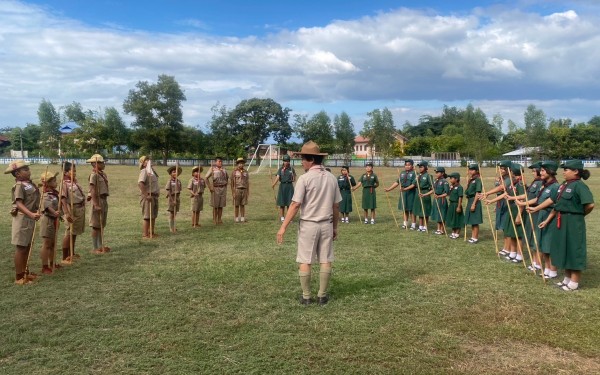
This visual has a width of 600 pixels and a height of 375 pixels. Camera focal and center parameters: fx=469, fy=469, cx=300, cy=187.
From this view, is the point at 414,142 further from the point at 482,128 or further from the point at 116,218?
the point at 116,218

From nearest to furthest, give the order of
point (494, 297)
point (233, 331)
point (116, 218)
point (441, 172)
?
point (233, 331) → point (494, 297) → point (441, 172) → point (116, 218)

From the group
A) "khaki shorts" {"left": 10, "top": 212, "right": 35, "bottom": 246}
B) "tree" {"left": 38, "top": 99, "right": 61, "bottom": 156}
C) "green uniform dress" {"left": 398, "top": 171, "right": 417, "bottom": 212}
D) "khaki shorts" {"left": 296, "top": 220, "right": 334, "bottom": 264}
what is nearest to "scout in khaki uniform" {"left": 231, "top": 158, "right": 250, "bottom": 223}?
"green uniform dress" {"left": 398, "top": 171, "right": 417, "bottom": 212}

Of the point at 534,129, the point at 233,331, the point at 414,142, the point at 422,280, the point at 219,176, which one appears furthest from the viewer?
the point at 414,142

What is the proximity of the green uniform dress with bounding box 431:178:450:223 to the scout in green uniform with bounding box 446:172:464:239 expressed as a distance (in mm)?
223

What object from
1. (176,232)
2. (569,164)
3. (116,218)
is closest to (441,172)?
(569,164)

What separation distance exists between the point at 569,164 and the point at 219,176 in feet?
31.4

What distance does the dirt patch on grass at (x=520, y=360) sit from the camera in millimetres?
4582

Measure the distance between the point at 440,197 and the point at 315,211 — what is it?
6.80 m

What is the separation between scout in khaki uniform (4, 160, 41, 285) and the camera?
7.19 m

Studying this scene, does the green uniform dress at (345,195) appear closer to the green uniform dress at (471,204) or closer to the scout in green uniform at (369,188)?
the scout in green uniform at (369,188)

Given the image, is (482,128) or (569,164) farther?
(482,128)

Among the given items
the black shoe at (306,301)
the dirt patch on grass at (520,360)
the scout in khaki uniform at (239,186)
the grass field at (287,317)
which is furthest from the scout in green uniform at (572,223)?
the scout in khaki uniform at (239,186)

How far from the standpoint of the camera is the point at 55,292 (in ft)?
22.8

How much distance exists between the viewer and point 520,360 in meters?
4.79
